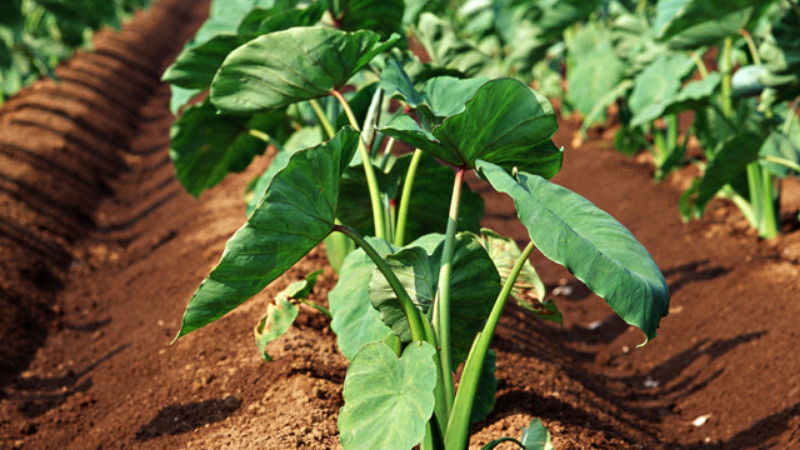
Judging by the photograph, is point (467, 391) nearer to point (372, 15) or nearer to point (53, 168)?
point (372, 15)

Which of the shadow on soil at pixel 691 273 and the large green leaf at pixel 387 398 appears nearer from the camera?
the large green leaf at pixel 387 398

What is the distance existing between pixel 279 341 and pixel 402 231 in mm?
581

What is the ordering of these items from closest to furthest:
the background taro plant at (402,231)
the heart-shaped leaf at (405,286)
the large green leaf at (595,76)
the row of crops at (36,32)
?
the background taro plant at (402,231)
the heart-shaped leaf at (405,286)
the large green leaf at (595,76)
the row of crops at (36,32)

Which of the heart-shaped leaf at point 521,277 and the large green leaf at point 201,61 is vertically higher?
the large green leaf at point 201,61

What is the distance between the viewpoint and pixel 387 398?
1414 millimetres

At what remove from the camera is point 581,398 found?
7.33ft

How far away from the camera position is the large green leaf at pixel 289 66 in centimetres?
173

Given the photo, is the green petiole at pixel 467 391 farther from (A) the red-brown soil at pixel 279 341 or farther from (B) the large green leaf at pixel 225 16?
(B) the large green leaf at pixel 225 16

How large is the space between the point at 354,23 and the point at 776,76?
5.19ft

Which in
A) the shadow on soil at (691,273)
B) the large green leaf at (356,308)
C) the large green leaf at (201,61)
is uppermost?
the large green leaf at (201,61)

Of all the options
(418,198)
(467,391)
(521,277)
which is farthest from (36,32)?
(467,391)

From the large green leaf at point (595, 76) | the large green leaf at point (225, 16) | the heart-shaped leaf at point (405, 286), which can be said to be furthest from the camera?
the large green leaf at point (595, 76)

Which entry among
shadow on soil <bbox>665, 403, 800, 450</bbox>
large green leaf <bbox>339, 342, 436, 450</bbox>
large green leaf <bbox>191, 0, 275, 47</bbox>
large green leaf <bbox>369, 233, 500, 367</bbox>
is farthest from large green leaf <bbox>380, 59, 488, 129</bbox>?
large green leaf <bbox>191, 0, 275, 47</bbox>

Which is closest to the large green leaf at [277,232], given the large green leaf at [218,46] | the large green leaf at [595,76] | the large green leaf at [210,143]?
the large green leaf at [218,46]
